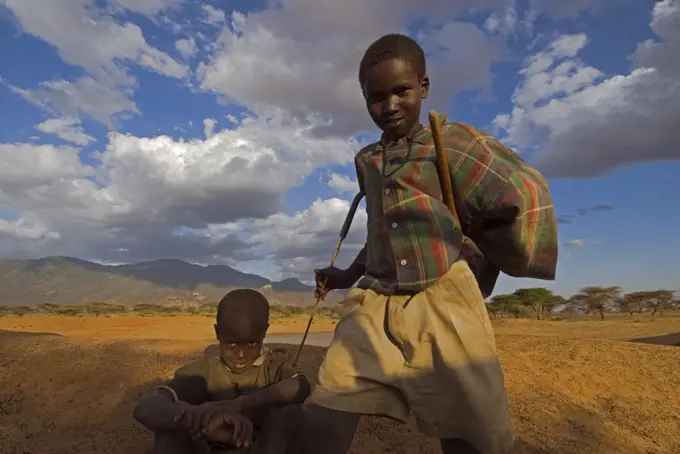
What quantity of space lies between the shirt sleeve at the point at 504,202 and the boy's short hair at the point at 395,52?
0.26 metres

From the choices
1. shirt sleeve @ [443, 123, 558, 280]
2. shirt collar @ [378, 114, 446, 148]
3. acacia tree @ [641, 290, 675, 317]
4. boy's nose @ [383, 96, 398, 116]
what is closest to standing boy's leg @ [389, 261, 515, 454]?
shirt sleeve @ [443, 123, 558, 280]

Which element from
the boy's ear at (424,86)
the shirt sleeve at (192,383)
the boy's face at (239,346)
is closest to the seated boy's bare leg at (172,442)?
the shirt sleeve at (192,383)

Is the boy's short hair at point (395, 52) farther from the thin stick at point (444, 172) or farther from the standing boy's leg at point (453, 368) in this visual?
the standing boy's leg at point (453, 368)

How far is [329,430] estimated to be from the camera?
67.4 inches

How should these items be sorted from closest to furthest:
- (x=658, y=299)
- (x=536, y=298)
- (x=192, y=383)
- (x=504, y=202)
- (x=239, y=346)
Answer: (x=504, y=202) → (x=192, y=383) → (x=239, y=346) → (x=658, y=299) → (x=536, y=298)

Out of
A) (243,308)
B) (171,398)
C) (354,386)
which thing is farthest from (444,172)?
(171,398)

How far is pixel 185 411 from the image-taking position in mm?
1819

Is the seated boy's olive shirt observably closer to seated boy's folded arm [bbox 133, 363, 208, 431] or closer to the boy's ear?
seated boy's folded arm [bbox 133, 363, 208, 431]

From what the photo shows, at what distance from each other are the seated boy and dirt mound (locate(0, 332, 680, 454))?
1.76 meters

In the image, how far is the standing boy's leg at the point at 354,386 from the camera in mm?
1683

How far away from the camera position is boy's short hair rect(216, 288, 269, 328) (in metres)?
2.19

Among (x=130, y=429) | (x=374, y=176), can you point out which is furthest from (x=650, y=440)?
(x=130, y=429)

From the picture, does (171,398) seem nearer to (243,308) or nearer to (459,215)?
(243,308)

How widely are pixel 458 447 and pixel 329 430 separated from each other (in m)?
0.44
